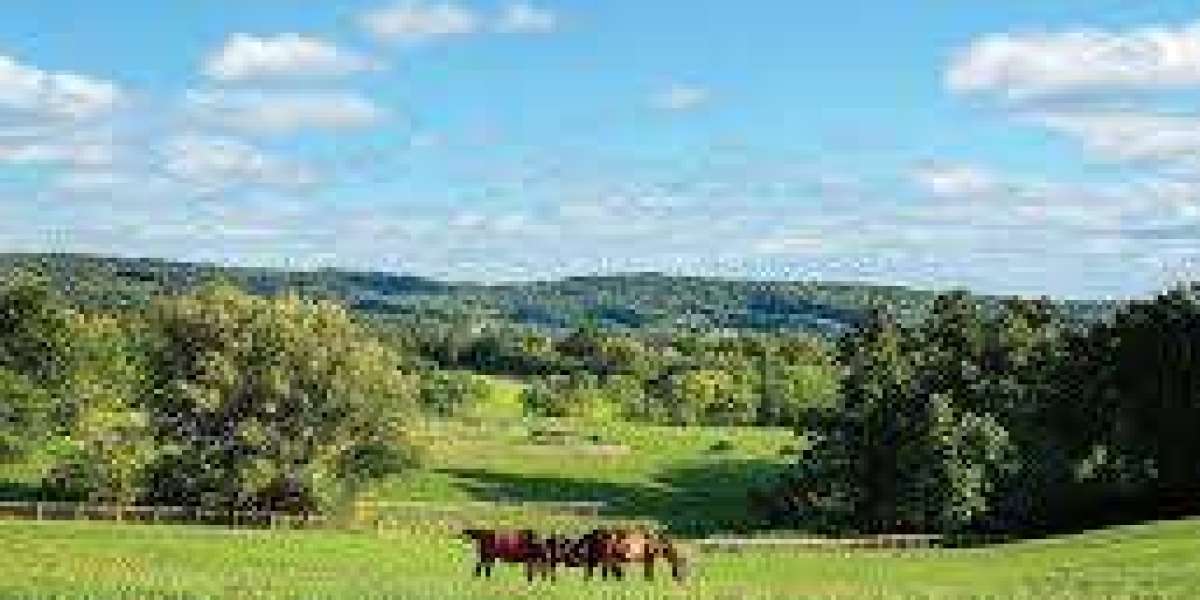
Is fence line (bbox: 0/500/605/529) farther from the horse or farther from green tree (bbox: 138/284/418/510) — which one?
the horse

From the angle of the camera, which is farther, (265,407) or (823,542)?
(265,407)

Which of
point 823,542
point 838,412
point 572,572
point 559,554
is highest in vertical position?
point 838,412

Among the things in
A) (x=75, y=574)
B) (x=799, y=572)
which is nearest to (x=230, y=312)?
(x=799, y=572)

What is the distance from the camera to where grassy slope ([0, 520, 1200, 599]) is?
36969 millimetres

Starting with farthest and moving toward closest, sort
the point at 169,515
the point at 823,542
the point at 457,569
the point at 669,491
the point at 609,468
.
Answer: the point at 609,468 → the point at 669,491 → the point at 169,515 → the point at 823,542 → the point at 457,569

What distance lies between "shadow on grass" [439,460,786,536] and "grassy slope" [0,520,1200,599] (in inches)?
1354

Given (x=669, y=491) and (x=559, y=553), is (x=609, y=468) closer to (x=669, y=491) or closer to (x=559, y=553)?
(x=669, y=491)

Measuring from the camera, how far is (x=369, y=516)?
10562 centimetres

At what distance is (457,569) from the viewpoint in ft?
200

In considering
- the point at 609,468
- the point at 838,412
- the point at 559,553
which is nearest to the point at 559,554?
the point at 559,553

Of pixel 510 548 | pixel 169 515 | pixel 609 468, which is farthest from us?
pixel 609 468

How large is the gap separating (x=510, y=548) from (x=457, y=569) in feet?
34.6

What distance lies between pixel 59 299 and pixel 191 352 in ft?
78.4

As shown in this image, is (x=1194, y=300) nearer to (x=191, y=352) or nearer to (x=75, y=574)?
(x=191, y=352)
